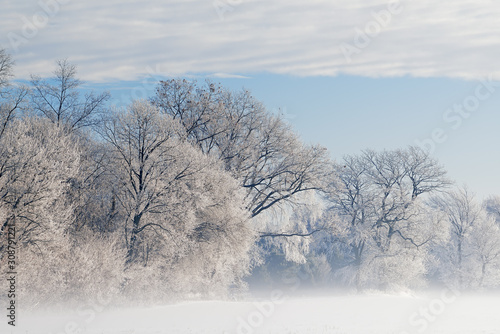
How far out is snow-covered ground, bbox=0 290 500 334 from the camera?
70.7 ft

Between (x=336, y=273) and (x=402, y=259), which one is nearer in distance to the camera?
(x=402, y=259)

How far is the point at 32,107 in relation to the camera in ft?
108

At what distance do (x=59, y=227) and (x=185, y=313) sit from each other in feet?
22.7

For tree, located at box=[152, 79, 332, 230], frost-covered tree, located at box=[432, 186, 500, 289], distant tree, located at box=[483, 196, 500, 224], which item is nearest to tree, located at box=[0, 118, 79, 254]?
tree, located at box=[152, 79, 332, 230]

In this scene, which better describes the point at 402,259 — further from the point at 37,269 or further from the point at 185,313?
the point at 37,269

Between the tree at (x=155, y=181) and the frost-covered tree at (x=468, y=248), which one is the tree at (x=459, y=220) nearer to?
the frost-covered tree at (x=468, y=248)

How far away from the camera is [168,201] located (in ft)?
92.4

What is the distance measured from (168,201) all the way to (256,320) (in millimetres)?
7632

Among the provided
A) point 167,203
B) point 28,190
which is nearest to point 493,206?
point 167,203

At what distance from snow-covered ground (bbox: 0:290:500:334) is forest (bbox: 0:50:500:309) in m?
1.91

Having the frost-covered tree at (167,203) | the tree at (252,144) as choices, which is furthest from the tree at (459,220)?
the frost-covered tree at (167,203)

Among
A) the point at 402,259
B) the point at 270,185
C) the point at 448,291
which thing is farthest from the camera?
the point at 448,291

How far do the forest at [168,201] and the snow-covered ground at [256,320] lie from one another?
1907mm

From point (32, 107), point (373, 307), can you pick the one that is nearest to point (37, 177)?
point (32, 107)
